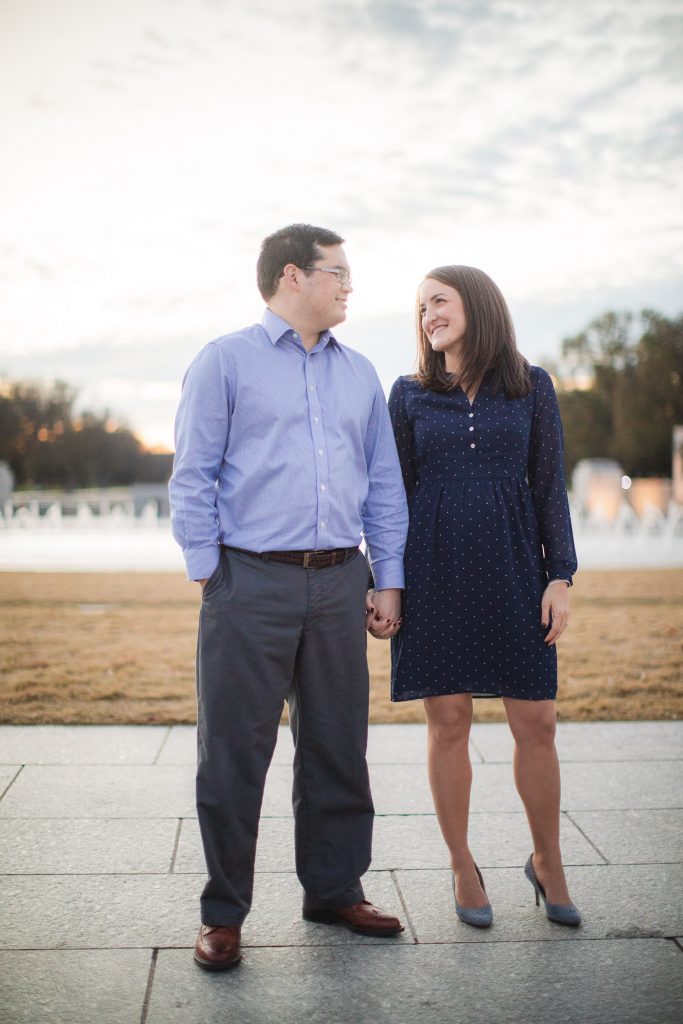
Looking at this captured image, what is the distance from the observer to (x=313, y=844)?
3002mm

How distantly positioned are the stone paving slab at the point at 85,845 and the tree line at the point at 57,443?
198 ft

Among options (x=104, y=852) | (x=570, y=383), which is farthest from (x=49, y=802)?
(x=570, y=383)

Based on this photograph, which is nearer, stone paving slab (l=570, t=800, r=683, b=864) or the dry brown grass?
stone paving slab (l=570, t=800, r=683, b=864)

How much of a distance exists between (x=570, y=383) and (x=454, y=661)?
59.3 meters

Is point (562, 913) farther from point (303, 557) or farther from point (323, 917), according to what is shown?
point (303, 557)

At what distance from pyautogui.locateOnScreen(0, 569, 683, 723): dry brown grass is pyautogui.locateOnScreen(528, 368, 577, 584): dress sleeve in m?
2.80

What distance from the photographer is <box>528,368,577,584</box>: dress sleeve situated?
3.08 metres

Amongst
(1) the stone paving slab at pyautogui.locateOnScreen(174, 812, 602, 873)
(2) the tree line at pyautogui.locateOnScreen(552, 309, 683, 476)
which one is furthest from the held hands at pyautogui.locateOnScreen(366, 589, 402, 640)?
(2) the tree line at pyautogui.locateOnScreen(552, 309, 683, 476)

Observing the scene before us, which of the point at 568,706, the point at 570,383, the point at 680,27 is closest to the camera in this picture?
the point at 568,706

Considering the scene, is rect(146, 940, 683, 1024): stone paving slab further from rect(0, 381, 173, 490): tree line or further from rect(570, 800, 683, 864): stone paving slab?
rect(0, 381, 173, 490): tree line

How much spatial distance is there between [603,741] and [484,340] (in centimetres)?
292

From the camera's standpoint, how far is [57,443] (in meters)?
65.1

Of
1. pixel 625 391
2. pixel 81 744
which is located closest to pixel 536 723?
pixel 81 744

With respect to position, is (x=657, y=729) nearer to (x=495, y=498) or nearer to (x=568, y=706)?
(x=568, y=706)
